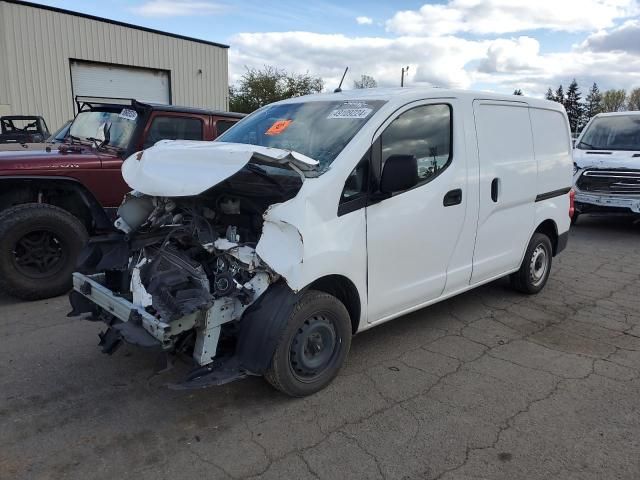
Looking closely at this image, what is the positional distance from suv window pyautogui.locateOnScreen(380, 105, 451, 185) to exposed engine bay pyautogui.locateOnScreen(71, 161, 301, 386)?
36.7 inches

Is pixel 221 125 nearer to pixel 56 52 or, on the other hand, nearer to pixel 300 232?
pixel 300 232

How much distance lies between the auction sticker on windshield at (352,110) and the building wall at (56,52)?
1655 centimetres

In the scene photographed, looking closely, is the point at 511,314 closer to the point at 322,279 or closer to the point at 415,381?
the point at 415,381

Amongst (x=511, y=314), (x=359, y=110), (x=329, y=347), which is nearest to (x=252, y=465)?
(x=329, y=347)

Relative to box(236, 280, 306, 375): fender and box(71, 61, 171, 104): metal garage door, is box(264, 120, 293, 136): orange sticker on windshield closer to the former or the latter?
box(236, 280, 306, 375): fender

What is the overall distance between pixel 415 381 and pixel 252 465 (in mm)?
1399

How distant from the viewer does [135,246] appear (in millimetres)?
3617

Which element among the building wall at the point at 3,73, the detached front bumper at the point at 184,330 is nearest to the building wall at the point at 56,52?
the building wall at the point at 3,73

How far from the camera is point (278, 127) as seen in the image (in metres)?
4.08

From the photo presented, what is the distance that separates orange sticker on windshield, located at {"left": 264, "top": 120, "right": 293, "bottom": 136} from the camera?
4020 millimetres

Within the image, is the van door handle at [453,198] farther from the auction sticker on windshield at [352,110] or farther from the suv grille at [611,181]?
the suv grille at [611,181]

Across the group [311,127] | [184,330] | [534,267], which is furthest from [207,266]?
[534,267]

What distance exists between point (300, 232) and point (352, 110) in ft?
4.01

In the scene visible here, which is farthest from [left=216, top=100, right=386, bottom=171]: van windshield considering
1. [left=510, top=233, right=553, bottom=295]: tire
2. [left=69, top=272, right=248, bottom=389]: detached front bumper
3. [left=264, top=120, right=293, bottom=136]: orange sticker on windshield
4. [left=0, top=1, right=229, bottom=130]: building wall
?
[left=0, top=1, right=229, bottom=130]: building wall
